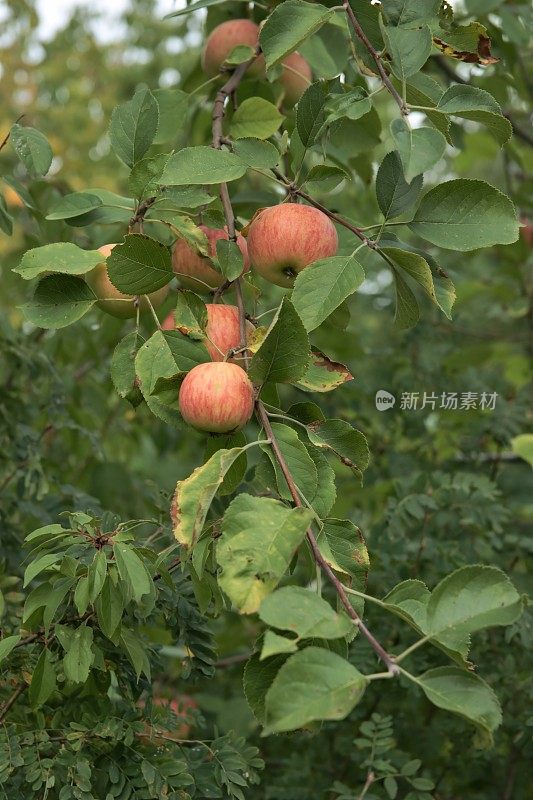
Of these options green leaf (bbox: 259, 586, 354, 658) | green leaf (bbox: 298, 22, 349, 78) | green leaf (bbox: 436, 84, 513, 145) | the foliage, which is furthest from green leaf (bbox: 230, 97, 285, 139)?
green leaf (bbox: 259, 586, 354, 658)

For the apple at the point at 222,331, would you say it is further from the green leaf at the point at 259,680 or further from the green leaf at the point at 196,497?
the green leaf at the point at 259,680

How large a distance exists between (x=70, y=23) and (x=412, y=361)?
12.3 ft

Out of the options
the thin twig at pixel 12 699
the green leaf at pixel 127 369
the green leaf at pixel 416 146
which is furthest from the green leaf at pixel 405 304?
the thin twig at pixel 12 699

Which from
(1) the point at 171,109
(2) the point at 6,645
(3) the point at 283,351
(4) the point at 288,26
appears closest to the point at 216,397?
(3) the point at 283,351

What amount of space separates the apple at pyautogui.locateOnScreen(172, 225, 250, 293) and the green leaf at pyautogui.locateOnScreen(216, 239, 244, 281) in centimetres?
3

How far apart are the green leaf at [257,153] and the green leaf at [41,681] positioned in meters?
0.46

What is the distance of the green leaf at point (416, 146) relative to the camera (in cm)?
72

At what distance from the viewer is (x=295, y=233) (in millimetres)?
817

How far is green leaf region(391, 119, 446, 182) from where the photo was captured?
718mm

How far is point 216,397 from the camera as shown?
708 millimetres

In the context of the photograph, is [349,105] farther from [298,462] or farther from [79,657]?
[79,657]

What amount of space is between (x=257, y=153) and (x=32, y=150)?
272 mm

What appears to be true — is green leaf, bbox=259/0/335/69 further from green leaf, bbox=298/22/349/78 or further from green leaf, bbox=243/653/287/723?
green leaf, bbox=243/653/287/723

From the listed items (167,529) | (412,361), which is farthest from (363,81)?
(167,529)
